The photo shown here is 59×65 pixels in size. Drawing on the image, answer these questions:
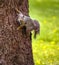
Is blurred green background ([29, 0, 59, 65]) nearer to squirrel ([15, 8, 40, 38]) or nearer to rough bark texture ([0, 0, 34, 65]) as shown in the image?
rough bark texture ([0, 0, 34, 65])

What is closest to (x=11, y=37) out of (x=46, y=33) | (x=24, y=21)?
(x=24, y=21)

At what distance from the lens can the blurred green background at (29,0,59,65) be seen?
39.4ft

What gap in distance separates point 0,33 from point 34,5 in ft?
56.4

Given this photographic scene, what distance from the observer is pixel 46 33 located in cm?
1666

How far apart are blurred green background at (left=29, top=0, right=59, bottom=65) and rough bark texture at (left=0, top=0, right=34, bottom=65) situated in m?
3.09

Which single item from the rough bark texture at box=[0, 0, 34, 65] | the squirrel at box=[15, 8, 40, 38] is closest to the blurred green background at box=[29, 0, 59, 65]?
the rough bark texture at box=[0, 0, 34, 65]

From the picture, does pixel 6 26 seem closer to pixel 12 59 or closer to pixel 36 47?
pixel 12 59

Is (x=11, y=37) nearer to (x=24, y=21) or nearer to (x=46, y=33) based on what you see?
(x=24, y=21)

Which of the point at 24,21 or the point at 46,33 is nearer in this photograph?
the point at 24,21

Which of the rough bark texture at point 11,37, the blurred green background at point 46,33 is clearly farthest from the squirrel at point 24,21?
the blurred green background at point 46,33

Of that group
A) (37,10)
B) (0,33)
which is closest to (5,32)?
(0,33)

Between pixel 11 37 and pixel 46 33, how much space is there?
28.9ft

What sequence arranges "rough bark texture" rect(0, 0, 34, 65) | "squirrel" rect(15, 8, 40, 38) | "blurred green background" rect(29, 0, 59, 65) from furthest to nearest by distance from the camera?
"blurred green background" rect(29, 0, 59, 65), "squirrel" rect(15, 8, 40, 38), "rough bark texture" rect(0, 0, 34, 65)

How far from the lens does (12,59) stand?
8.02m
